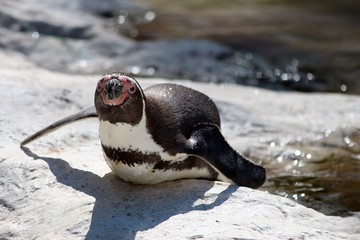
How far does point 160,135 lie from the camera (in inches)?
141

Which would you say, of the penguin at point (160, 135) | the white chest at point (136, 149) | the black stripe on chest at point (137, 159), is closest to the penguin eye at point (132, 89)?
the penguin at point (160, 135)

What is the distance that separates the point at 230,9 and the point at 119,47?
305 cm

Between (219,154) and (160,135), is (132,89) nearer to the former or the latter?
(160,135)

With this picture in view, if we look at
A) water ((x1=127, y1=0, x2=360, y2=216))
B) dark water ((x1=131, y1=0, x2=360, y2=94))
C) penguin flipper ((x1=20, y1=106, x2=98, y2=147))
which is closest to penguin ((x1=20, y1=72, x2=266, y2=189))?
penguin flipper ((x1=20, y1=106, x2=98, y2=147))

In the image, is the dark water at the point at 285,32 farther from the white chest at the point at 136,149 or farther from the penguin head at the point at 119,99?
the penguin head at the point at 119,99

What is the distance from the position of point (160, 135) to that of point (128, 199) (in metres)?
0.31

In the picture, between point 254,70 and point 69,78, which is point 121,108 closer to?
point 69,78

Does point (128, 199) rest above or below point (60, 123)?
below

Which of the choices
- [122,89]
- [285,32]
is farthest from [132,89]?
[285,32]

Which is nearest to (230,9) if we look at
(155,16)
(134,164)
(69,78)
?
(155,16)

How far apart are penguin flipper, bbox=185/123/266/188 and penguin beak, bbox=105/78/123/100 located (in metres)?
Result: 0.47

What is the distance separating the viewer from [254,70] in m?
8.03

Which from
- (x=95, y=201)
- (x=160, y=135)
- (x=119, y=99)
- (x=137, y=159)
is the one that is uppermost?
(x=119, y=99)

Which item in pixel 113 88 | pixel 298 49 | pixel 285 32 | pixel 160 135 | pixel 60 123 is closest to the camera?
pixel 113 88
